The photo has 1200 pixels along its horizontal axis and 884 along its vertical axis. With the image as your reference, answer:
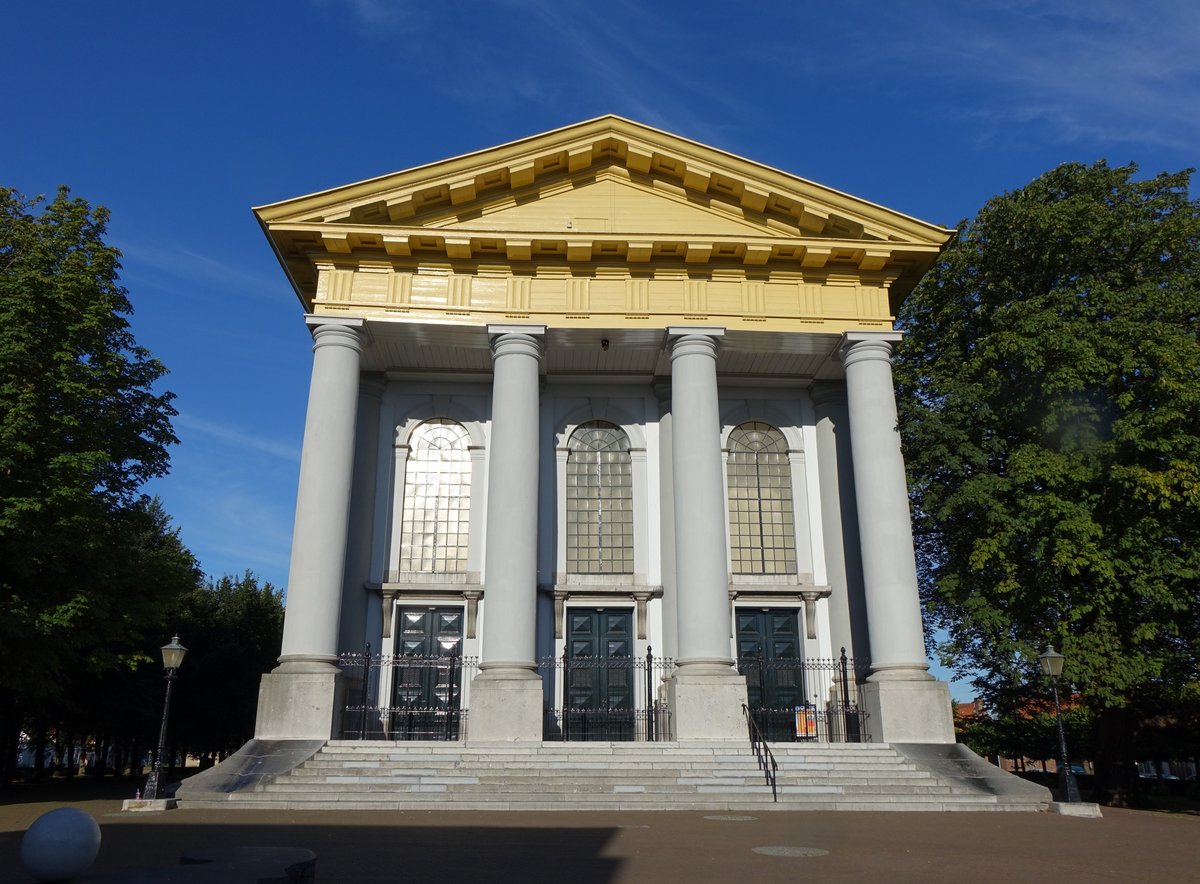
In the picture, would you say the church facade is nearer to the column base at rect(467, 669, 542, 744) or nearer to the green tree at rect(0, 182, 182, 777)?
the column base at rect(467, 669, 542, 744)

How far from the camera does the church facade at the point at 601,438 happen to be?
19.1 metres

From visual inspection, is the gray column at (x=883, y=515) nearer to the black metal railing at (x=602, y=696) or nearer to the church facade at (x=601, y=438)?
the church facade at (x=601, y=438)

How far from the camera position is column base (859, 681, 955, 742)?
17.5 metres

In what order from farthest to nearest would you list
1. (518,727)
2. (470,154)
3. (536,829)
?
(470,154), (518,727), (536,829)

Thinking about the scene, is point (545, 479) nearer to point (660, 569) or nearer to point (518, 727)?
point (660, 569)

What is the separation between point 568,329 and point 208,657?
23134 millimetres

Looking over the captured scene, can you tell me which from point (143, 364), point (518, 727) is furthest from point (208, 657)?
point (518, 727)

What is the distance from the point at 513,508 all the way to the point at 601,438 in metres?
5.45

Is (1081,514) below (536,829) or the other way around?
the other way around

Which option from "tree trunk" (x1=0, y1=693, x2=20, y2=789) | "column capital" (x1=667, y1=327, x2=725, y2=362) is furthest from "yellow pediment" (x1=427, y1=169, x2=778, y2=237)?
"tree trunk" (x1=0, y1=693, x2=20, y2=789)

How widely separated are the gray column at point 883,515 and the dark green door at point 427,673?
29.4 feet

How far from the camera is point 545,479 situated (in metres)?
23.1

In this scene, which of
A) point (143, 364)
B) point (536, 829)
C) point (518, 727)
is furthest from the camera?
point (143, 364)

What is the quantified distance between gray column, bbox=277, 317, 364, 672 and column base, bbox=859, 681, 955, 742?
35.1ft
